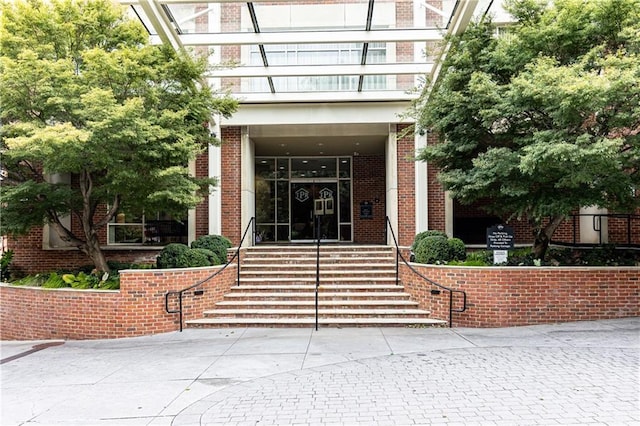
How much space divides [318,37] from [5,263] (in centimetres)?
1034

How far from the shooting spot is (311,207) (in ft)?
53.7

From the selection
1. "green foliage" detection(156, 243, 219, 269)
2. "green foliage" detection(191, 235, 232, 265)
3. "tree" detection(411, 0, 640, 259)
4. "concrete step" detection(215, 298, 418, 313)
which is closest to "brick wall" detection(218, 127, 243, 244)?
"green foliage" detection(191, 235, 232, 265)

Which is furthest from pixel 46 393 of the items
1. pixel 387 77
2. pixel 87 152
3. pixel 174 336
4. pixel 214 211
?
pixel 387 77

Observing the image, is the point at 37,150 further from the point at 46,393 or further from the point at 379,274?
the point at 379,274

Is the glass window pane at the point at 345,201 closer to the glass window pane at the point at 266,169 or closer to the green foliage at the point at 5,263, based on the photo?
the glass window pane at the point at 266,169

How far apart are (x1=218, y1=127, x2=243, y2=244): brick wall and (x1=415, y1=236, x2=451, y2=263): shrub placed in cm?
527

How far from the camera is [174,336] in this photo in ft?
26.9

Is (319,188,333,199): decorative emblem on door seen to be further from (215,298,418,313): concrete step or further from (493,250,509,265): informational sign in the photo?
(493,250,509,265): informational sign

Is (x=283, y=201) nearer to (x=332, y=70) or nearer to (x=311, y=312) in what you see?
(x=332, y=70)

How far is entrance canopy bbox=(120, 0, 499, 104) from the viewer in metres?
9.00

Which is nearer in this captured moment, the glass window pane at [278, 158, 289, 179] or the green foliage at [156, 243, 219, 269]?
the green foliage at [156, 243, 219, 269]

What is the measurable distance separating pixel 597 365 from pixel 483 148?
5138 millimetres

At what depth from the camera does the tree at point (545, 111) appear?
6777mm

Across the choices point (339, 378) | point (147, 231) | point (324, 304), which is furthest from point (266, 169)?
point (339, 378)
